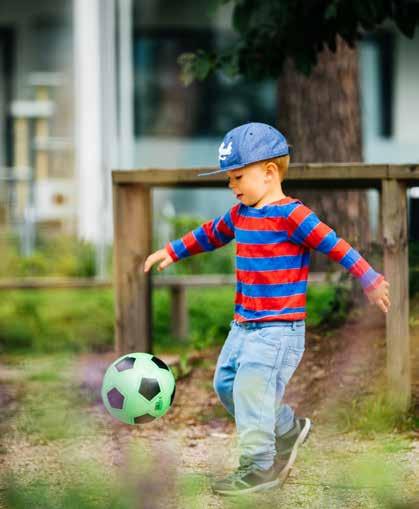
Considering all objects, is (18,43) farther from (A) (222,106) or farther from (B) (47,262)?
(B) (47,262)

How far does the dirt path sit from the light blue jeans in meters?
0.20

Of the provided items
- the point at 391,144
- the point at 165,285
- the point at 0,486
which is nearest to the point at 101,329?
the point at 165,285

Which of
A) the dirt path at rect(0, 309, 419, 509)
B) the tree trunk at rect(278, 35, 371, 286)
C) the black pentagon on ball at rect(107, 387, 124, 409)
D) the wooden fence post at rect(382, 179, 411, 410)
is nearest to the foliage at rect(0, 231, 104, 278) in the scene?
the tree trunk at rect(278, 35, 371, 286)

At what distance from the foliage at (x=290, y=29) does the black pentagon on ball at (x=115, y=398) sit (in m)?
2.10

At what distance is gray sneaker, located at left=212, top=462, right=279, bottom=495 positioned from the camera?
4.44 metres

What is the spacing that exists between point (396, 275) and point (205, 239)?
98 cm

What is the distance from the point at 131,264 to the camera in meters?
5.90

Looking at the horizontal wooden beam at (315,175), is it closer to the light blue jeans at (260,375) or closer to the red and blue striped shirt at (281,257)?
the red and blue striped shirt at (281,257)

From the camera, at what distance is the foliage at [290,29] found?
600 centimetres

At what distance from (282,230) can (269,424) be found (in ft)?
2.33

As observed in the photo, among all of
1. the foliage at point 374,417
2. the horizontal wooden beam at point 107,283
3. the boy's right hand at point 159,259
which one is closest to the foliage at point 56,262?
the horizontal wooden beam at point 107,283

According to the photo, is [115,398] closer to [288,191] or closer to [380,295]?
[380,295]

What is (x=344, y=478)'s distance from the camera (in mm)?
4602

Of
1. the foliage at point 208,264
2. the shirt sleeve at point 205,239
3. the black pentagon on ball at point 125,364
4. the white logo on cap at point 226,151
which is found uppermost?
the white logo on cap at point 226,151
